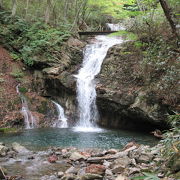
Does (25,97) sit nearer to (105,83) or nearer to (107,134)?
(105,83)

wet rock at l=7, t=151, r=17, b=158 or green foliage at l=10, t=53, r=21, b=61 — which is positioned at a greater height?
green foliage at l=10, t=53, r=21, b=61

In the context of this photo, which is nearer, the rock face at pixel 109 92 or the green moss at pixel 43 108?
the rock face at pixel 109 92

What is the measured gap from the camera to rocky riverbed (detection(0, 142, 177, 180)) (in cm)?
543

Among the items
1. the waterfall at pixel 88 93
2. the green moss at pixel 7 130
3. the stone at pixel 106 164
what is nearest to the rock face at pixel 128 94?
the waterfall at pixel 88 93

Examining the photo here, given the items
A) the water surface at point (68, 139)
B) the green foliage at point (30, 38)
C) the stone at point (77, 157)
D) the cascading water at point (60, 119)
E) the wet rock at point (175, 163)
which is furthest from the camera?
the green foliage at point (30, 38)

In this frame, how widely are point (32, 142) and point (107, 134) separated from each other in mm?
4445

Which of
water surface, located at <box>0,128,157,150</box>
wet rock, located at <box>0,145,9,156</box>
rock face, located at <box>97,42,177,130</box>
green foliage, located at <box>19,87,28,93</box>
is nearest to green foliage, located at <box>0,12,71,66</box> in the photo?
green foliage, located at <box>19,87,28,93</box>

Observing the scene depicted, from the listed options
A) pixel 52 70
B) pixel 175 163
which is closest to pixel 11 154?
pixel 175 163

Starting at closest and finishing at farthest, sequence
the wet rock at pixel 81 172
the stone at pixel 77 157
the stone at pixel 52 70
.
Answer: the wet rock at pixel 81 172
the stone at pixel 77 157
the stone at pixel 52 70

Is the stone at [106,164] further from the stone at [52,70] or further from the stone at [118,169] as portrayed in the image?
the stone at [52,70]

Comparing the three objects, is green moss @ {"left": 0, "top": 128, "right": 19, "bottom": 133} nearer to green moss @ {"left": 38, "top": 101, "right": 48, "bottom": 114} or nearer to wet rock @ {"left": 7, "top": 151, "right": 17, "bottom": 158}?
green moss @ {"left": 38, "top": 101, "right": 48, "bottom": 114}

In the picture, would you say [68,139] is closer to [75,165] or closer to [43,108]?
[75,165]

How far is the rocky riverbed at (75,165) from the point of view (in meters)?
5.43

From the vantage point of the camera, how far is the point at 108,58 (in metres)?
17.4
